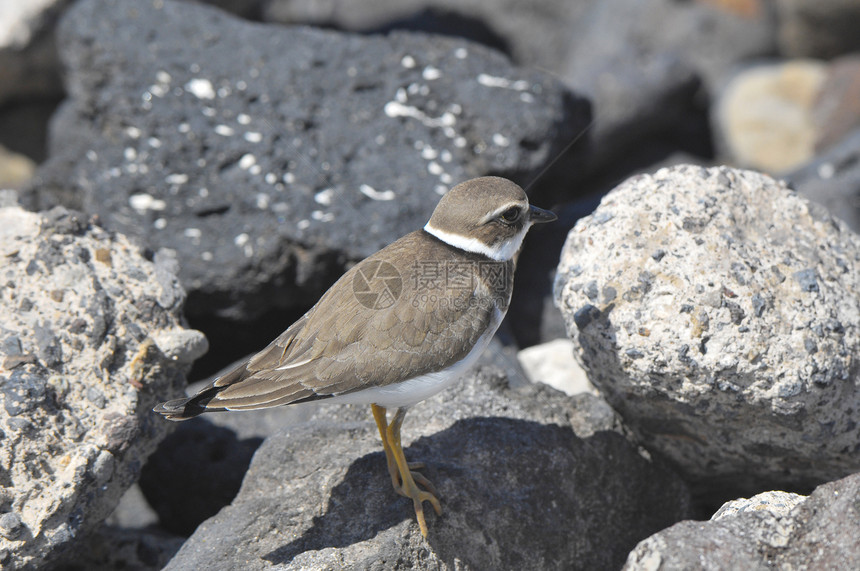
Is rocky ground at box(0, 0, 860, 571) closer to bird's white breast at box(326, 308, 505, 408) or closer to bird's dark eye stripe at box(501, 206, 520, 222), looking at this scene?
bird's dark eye stripe at box(501, 206, 520, 222)

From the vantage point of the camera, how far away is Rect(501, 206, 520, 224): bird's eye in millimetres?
5172

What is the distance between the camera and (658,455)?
5.68 m

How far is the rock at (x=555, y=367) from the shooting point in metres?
6.75

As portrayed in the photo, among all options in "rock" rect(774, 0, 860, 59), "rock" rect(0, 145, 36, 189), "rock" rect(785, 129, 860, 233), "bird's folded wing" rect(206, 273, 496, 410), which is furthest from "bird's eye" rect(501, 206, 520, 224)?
"rock" rect(0, 145, 36, 189)

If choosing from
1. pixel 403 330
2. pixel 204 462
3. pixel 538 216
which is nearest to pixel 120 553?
pixel 204 462

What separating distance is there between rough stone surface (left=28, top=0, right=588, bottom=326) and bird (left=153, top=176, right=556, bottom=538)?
6.18ft

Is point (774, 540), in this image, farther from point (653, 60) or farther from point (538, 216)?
point (653, 60)

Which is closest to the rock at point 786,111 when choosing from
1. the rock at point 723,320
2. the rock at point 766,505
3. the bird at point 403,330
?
the rock at point 723,320

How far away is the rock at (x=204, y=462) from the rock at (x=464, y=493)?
0.70 meters

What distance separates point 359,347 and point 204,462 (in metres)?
2.42

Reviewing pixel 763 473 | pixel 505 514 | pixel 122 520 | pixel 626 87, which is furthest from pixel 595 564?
pixel 626 87

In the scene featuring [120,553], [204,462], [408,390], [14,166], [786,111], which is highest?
[408,390]

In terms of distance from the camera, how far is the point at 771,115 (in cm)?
1119

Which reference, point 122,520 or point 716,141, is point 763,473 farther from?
point 716,141
